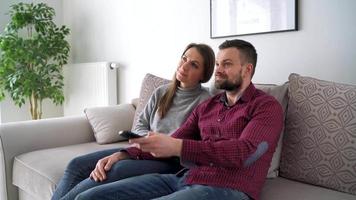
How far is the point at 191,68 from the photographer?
179 cm

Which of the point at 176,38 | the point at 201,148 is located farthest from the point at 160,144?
the point at 176,38

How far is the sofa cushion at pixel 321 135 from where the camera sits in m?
1.31

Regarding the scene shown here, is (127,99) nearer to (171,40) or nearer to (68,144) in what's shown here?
(171,40)

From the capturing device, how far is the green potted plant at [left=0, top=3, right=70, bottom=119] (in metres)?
3.18

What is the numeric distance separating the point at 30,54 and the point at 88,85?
57 cm

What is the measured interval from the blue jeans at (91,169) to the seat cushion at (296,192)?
0.40 metres

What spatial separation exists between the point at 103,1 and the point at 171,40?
1025mm

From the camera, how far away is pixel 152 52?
2.83m

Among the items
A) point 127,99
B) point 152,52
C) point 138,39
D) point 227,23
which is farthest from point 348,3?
point 127,99

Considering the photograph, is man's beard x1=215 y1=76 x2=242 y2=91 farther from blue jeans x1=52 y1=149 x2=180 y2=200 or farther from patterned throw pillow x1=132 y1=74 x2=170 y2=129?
patterned throw pillow x1=132 y1=74 x2=170 y2=129

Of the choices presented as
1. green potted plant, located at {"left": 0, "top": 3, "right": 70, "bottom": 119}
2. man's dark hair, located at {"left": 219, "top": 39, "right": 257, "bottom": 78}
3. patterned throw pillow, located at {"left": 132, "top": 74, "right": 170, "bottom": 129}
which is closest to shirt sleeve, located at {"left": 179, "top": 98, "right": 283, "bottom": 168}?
man's dark hair, located at {"left": 219, "top": 39, "right": 257, "bottom": 78}

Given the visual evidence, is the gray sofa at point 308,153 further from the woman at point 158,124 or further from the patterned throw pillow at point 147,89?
the patterned throw pillow at point 147,89

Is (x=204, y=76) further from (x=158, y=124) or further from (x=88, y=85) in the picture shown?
(x=88, y=85)

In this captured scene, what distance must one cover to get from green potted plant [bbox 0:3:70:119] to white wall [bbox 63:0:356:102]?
13.1 inches
